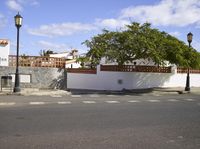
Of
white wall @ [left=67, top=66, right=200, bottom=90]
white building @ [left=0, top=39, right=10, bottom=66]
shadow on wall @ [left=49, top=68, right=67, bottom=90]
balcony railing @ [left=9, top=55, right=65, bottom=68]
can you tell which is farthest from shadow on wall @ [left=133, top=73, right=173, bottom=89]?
white building @ [left=0, top=39, right=10, bottom=66]

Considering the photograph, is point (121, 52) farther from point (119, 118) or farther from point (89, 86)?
point (119, 118)

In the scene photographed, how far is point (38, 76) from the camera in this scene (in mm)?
27828

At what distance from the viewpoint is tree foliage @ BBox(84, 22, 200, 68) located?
26.4 meters

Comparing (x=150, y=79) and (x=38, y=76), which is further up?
(x=38, y=76)

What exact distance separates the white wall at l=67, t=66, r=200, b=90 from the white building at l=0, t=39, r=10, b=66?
7190mm

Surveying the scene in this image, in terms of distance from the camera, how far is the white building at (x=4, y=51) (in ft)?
88.8

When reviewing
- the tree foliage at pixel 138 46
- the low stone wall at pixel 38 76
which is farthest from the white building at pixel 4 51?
the tree foliage at pixel 138 46

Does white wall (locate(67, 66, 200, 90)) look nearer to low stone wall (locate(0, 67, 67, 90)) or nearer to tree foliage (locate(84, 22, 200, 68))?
tree foliage (locate(84, 22, 200, 68))

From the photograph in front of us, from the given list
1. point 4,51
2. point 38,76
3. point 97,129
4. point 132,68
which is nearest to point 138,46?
point 132,68

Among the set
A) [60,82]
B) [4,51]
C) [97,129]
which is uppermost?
[4,51]

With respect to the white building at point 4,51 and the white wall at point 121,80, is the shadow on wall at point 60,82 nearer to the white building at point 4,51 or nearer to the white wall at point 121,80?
the white wall at point 121,80

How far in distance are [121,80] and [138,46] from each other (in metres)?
5.05

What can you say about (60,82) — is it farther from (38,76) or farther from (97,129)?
(97,129)

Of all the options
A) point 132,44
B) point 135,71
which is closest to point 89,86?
point 135,71
